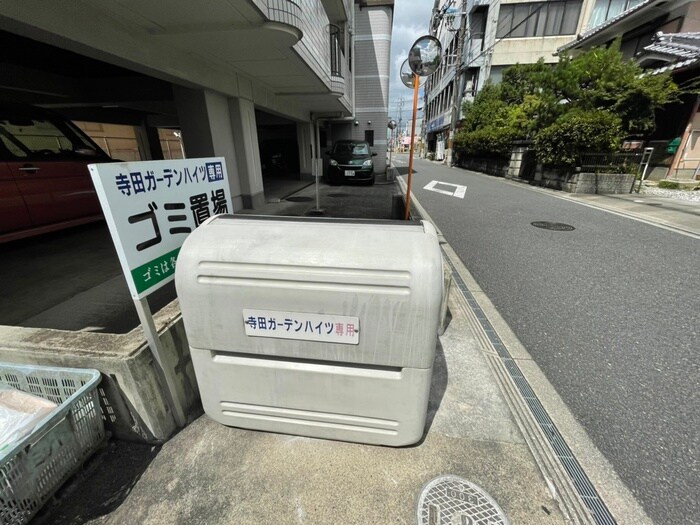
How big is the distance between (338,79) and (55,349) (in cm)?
913

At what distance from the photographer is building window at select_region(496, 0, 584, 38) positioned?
21297 mm

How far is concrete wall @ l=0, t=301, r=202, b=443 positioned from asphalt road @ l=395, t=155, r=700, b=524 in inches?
105

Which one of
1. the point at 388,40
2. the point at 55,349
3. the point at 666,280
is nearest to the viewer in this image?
the point at 55,349

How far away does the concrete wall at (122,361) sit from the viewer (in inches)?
64.9

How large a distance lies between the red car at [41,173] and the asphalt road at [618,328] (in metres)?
A: 6.27

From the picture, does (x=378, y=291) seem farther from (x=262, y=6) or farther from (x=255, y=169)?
(x=255, y=169)

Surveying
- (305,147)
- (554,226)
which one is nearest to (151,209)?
(554,226)

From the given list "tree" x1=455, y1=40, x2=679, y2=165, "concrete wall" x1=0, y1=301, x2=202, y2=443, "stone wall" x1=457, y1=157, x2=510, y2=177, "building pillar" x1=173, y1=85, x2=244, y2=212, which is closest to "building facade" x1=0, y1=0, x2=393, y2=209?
"building pillar" x1=173, y1=85, x2=244, y2=212

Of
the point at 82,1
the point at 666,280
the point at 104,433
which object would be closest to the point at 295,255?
the point at 104,433

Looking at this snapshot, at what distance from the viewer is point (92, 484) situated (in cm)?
162

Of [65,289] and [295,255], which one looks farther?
[65,289]

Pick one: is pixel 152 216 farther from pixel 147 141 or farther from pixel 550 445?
pixel 147 141

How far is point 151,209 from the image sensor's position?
5.49 feet

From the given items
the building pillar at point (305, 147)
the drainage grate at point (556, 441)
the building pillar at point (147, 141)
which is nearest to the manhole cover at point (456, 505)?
the drainage grate at point (556, 441)
